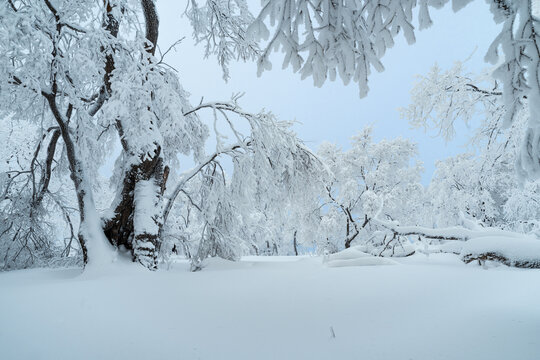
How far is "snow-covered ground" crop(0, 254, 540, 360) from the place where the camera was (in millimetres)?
1771

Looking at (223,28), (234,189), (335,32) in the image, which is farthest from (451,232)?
(223,28)

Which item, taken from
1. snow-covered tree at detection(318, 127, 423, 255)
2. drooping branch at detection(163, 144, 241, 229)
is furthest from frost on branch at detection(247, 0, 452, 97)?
snow-covered tree at detection(318, 127, 423, 255)

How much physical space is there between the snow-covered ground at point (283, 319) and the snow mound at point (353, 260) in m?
1.14

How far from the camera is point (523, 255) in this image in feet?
12.8

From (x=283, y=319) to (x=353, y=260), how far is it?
2976 mm

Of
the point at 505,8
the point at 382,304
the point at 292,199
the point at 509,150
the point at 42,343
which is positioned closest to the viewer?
the point at 505,8

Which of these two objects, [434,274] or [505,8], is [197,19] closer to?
[505,8]

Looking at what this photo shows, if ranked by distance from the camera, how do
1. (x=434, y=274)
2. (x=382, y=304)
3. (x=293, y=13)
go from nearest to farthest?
1. (x=293, y=13)
2. (x=382, y=304)
3. (x=434, y=274)

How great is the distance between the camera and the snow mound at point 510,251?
3873 millimetres

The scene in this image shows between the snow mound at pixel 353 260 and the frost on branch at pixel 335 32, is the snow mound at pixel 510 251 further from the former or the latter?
the frost on branch at pixel 335 32

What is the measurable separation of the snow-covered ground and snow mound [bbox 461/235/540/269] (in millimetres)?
222

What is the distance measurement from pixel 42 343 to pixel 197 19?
733 cm

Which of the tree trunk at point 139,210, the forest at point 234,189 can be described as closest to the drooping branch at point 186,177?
the forest at point 234,189

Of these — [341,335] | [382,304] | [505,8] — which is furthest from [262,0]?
[382,304]
